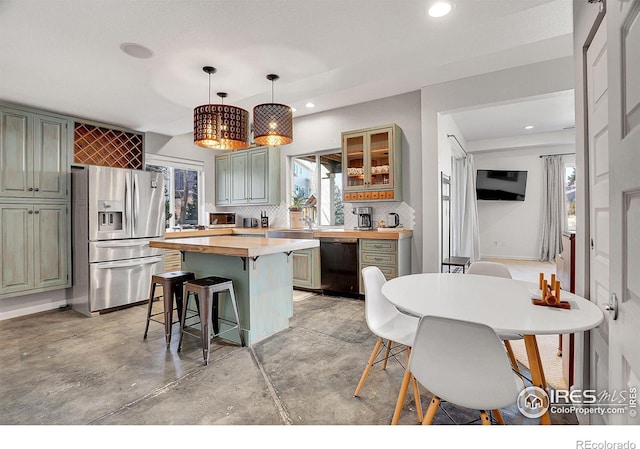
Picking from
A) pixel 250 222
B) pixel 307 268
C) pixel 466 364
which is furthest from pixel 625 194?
pixel 250 222

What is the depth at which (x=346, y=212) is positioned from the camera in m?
4.99

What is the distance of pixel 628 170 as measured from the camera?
804 mm

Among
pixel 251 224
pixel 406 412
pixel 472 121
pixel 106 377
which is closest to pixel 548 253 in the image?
pixel 472 121

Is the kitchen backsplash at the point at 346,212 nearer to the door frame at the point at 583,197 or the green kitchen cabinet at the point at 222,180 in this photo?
the green kitchen cabinet at the point at 222,180

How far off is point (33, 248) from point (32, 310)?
31.0 inches

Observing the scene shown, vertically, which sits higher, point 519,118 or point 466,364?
point 519,118

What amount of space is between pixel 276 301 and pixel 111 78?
2.56 m

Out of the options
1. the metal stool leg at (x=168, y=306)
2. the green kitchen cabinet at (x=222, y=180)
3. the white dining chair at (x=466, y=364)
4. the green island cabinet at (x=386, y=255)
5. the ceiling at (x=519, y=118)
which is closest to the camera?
the white dining chair at (x=466, y=364)

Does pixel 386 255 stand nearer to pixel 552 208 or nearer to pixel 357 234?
pixel 357 234

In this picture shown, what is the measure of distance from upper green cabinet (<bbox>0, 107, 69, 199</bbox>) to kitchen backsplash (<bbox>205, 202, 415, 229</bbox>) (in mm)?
2468

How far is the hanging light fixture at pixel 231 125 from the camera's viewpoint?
2.69 m

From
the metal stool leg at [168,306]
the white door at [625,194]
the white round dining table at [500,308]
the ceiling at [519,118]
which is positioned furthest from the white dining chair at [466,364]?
the ceiling at [519,118]

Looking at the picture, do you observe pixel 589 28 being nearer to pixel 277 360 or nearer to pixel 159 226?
pixel 277 360

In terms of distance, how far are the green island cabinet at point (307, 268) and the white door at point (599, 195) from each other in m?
3.21
